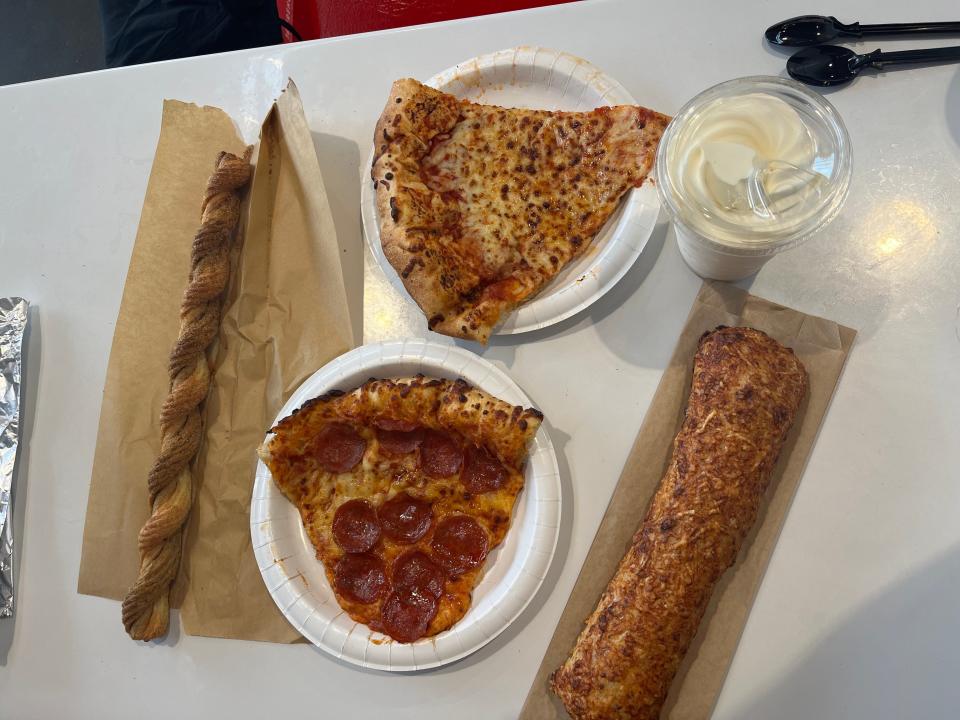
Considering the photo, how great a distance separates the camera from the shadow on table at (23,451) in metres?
2.00

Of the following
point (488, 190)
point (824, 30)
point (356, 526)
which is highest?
point (824, 30)

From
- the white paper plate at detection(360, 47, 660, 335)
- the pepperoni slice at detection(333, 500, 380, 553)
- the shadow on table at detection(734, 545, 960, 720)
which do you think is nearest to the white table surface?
the shadow on table at detection(734, 545, 960, 720)

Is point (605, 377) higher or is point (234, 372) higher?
point (605, 377)

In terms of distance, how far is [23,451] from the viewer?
207 centimetres

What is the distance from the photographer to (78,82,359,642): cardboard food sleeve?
6.13 ft

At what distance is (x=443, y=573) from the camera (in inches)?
69.5

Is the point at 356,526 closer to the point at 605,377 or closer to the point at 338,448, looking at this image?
the point at 338,448

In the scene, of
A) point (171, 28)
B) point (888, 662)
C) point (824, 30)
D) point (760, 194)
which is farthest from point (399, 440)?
point (171, 28)

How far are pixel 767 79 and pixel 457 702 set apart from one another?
172 centimetres

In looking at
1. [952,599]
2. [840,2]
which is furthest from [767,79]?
[952,599]

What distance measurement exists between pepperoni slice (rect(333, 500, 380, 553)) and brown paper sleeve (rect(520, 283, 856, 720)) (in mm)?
554

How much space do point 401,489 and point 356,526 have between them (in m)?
0.16

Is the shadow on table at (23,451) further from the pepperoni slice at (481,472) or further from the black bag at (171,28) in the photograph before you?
the pepperoni slice at (481,472)

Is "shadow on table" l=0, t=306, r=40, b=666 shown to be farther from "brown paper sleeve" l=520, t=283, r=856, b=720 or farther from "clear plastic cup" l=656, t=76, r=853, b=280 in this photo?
"clear plastic cup" l=656, t=76, r=853, b=280
